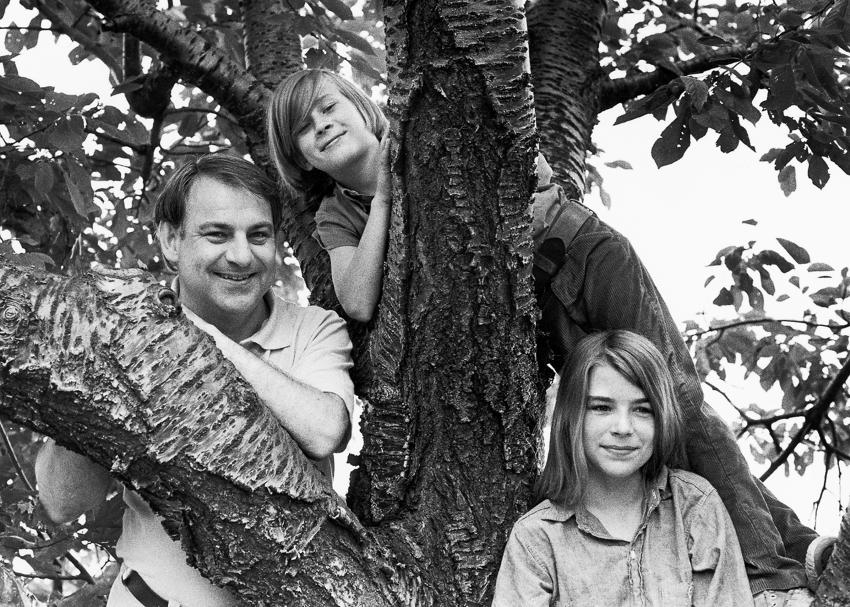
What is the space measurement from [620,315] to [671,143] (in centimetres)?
75

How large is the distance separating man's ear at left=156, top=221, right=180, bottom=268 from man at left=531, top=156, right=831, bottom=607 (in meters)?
0.93

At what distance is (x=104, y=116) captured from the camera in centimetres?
343

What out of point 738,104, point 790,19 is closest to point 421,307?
point 738,104

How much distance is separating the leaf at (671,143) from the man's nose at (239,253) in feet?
4.51

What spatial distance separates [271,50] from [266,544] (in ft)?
7.86

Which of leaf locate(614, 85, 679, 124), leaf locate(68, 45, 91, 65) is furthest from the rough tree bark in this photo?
leaf locate(68, 45, 91, 65)

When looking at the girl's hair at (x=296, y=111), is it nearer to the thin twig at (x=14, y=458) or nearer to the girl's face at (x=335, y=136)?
the girl's face at (x=335, y=136)

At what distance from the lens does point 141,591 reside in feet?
7.55

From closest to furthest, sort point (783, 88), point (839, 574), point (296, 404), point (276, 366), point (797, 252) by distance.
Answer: point (839, 574), point (296, 404), point (276, 366), point (783, 88), point (797, 252)

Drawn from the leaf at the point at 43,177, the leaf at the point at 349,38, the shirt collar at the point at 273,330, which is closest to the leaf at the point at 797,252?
the leaf at the point at 349,38

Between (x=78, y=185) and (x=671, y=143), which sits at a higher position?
(x=78, y=185)

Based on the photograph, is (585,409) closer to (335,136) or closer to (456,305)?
(456,305)

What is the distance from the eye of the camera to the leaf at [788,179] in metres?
4.18

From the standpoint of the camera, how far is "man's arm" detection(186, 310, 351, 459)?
2.19m
